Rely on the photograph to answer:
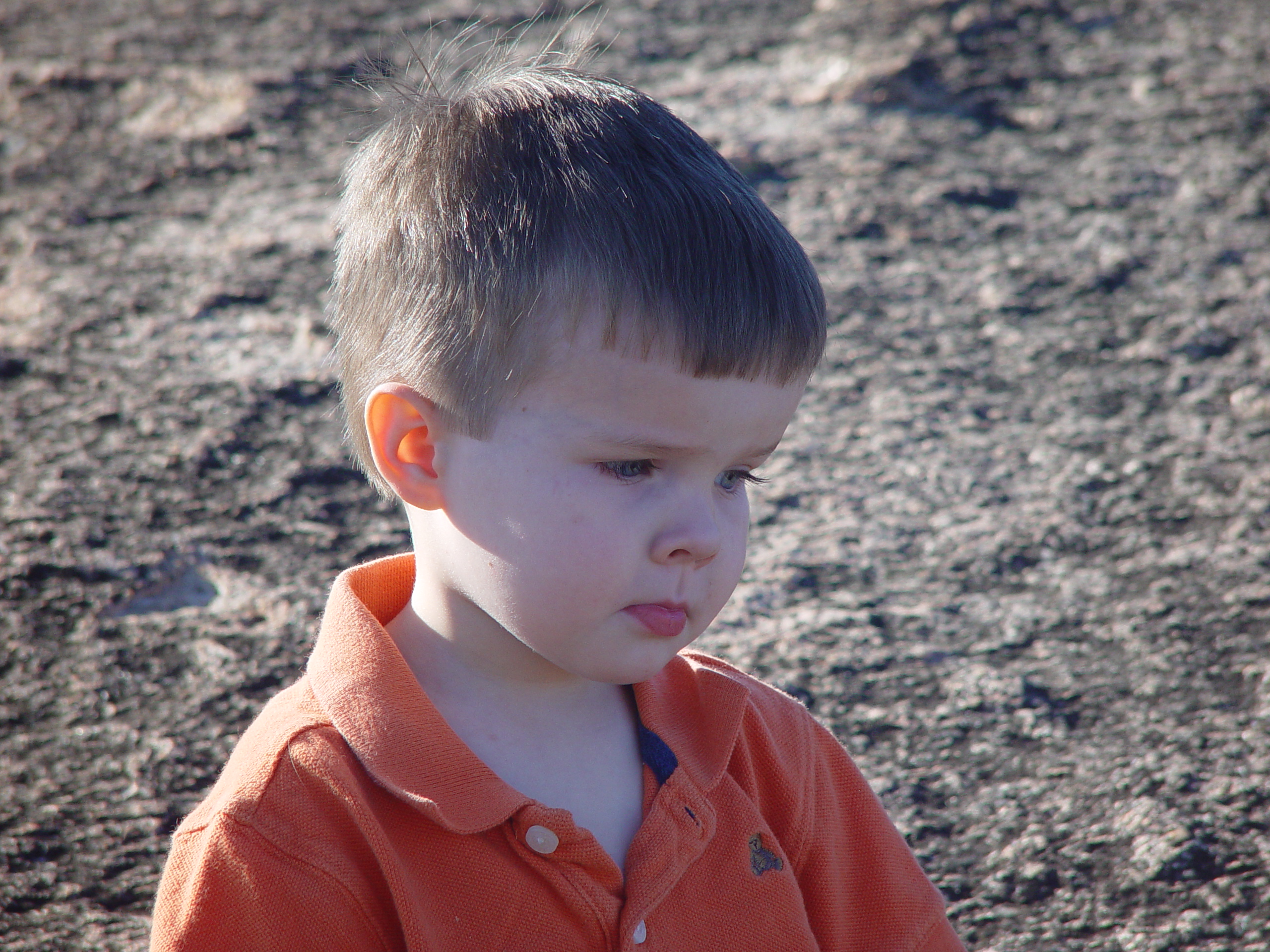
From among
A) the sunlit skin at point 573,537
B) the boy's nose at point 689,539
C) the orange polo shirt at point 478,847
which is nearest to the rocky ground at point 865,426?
the orange polo shirt at point 478,847

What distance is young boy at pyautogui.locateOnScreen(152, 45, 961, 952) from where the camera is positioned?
1025 mm

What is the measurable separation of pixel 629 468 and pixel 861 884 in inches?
21.9

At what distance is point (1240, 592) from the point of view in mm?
1767

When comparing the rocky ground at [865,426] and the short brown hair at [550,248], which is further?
the rocky ground at [865,426]

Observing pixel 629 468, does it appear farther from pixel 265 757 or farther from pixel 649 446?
pixel 265 757

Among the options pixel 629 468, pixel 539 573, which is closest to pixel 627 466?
pixel 629 468

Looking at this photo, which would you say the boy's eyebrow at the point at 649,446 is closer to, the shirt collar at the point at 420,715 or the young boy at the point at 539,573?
the young boy at the point at 539,573

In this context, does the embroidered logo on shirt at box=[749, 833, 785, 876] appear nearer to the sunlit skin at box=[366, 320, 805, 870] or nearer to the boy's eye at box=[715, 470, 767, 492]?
the sunlit skin at box=[366, 320, 805, 870]

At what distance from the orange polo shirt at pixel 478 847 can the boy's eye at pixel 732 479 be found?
0.75 ft

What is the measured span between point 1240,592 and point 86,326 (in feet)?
7.33

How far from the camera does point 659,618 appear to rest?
1.07 meters

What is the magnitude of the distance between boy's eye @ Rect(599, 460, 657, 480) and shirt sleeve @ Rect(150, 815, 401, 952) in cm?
43

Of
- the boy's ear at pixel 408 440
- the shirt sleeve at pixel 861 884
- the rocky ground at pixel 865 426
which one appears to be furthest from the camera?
the rocky ground at pixel 865 426

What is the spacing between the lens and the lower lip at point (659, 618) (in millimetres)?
1070
